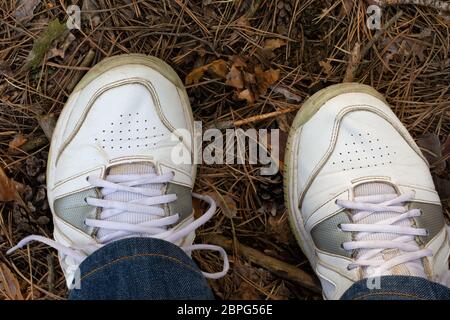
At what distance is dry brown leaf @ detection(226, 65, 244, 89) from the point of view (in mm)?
1823

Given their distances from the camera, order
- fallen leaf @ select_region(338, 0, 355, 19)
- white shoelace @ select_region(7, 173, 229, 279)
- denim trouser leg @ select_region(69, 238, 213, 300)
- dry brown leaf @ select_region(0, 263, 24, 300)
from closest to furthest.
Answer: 1. denim trouser leg @ select_region(69, 238, 213, 300)
2. white shoelace @ select_region(7, 173, 229, 279)
3. dry brown leaf @ select_region(0, 263, 24, 300)
4. fallen leaf @ select_region(338, 0, 355, 19)

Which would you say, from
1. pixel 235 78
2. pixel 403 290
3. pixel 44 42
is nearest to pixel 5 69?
pixel 44 42

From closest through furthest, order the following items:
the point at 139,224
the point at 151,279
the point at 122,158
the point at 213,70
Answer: the point at 151,279, the point at 139,224, the point at 122,158, the point at 213,70

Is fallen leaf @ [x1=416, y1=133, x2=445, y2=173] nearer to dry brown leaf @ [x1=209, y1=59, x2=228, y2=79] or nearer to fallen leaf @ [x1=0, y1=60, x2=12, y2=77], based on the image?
dry brown leaf @ [x1=209, y1=59, x2=228, y2=79]

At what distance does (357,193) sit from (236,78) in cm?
55

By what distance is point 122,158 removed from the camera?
1739 millimetres

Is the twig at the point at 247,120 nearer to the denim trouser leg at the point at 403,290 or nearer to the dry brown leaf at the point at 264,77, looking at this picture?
the dry brown leaf at the point at 264,77

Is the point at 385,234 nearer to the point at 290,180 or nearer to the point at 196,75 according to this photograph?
the point at 290,180

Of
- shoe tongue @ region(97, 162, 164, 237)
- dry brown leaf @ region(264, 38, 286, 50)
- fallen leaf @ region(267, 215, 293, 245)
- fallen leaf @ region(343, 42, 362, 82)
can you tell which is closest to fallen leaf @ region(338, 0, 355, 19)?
fallen leaf @ region(343, 42, 362, 82)

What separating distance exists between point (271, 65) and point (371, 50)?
0.35 meters

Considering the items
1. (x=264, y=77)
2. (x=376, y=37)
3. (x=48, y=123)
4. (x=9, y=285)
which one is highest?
(x=376, y=37)

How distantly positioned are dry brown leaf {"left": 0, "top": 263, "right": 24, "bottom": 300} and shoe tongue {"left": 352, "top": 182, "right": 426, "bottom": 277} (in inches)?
42.7

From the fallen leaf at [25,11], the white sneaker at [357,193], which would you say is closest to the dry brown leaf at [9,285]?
the fallen leaf at [25,11]
